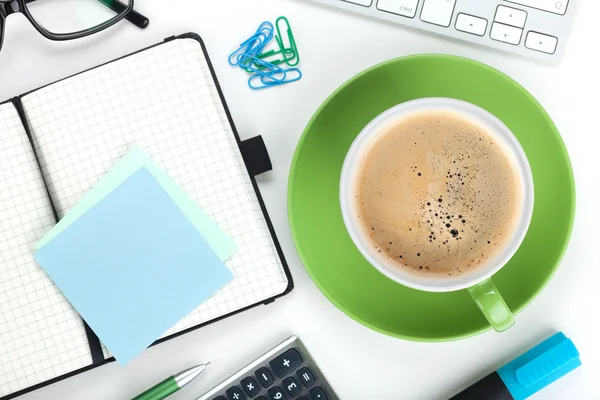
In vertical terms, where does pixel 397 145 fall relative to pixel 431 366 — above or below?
above

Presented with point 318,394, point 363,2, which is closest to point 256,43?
point 363,2

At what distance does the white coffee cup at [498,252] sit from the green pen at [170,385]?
0.29 meters

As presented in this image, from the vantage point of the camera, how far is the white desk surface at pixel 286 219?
2.57 feet

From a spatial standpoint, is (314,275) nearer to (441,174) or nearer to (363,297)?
(363,297)

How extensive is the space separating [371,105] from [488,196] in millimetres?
179

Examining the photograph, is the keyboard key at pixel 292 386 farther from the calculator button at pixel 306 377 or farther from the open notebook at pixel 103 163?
the open notebook at pixel 103 163

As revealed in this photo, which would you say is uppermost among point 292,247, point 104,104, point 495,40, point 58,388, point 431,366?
point 495,40

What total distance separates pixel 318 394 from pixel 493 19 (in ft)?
1.73

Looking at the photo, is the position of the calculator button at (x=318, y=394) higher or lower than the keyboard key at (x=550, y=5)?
lower

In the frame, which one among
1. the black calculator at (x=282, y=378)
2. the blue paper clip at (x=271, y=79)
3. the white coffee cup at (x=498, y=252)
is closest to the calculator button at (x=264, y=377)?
the black calculator at (x=282, y=378)

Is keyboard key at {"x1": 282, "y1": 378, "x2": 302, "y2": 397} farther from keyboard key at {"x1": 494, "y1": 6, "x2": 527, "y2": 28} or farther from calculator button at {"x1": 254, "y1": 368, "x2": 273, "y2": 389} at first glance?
keyboard key at {"x1": 494, "y1": 6, "x2": 527, "y2": 28}

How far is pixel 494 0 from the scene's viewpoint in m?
0.75

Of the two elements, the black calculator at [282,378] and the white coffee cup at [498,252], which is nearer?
the white coffee cup at [498,252]

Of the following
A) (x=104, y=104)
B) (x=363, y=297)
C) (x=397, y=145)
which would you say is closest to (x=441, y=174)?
(x=397, y=145)
